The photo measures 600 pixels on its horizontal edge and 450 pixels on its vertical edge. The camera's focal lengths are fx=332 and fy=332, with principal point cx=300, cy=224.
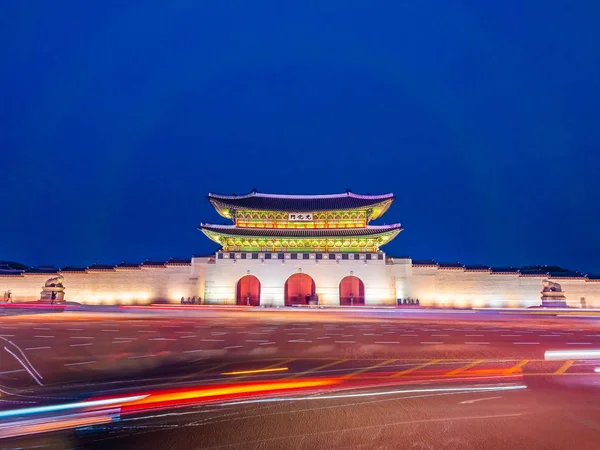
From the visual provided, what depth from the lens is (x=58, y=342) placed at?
10.7 m

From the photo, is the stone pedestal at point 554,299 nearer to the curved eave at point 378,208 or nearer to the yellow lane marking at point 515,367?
the curved eave at point 378,208

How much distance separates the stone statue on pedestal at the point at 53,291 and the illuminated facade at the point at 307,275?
1.07 m

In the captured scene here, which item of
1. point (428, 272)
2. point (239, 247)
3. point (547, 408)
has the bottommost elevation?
point (547, 408)

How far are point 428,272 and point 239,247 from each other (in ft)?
56.6

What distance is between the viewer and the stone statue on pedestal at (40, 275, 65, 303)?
27.4 metres

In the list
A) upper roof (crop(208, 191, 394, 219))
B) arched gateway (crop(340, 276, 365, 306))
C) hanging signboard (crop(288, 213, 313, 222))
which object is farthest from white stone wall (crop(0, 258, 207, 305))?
arched gateway (crop(340, 276, 365, 306))

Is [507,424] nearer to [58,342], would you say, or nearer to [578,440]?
[578,440]

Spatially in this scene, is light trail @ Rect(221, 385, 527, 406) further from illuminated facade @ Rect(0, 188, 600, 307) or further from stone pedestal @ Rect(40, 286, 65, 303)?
stone pedestal @ Rect(40, 286, 65, 303)

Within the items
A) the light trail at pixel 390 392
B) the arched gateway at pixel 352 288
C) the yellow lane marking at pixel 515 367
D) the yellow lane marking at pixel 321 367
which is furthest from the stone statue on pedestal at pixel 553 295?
the yellow lane marking at pixel 321 367

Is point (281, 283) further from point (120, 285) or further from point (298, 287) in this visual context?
point (120, 285)

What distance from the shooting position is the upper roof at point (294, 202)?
3203cm

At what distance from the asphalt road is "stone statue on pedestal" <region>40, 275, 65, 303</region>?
18020 mm

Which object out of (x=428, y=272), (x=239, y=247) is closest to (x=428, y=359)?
(x=428, y=272)

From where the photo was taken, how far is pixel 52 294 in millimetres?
27438
